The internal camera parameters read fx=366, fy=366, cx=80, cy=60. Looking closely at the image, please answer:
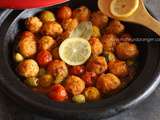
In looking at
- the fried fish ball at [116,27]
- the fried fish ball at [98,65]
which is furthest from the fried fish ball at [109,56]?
the fried fish ball at [116,27]

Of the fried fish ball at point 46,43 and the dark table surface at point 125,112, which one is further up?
the fried fish ball at point 46,43

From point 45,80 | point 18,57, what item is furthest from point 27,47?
point 45,80

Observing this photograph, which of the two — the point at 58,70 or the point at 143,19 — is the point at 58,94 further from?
Answer: the point at 143,19

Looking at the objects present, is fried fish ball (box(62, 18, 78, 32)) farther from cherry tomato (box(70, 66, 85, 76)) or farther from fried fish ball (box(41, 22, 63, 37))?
cherry tomato (box(70, 66, 85, 76))

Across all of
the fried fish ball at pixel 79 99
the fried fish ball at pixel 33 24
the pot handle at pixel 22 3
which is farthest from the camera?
the fried fish ball at pixel 33 24

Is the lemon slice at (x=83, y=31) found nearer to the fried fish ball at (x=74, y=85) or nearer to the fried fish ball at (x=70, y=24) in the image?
the fried fish ball at (x=70, y=24)

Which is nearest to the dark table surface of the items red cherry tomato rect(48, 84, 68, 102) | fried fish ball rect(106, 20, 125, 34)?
red cherry tomato rect(48, 84, 68, 102)
